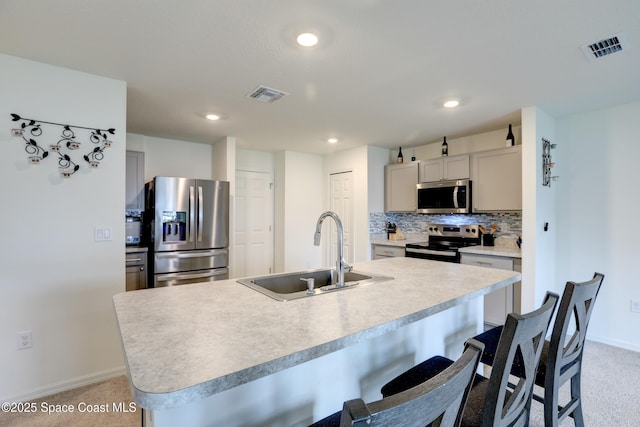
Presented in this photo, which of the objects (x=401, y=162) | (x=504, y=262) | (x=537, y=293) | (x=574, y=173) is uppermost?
(x=401, y=162)

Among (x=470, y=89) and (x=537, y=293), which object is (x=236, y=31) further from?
(x=537, y=293)

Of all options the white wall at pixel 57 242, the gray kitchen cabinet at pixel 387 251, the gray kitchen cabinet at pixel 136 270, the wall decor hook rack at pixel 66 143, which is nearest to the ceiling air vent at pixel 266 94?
the white wall at pixel 57 242

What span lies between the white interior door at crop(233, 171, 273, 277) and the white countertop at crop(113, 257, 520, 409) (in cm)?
338

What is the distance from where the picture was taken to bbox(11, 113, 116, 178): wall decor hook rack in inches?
85.4

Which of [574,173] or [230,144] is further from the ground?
[230,144]

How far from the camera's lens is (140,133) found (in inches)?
160

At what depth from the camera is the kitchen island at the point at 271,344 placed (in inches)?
31.1

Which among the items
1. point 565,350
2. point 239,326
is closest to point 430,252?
Result: point 565,350

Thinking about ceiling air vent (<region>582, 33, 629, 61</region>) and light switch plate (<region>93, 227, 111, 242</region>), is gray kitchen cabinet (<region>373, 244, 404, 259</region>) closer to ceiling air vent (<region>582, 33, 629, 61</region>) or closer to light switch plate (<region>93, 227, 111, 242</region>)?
ceiling air vent (<region>582, 33, 629, 61</region>)

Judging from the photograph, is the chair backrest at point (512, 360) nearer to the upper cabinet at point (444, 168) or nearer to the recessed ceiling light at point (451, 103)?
the recessed ceiling light at point (451, 103)

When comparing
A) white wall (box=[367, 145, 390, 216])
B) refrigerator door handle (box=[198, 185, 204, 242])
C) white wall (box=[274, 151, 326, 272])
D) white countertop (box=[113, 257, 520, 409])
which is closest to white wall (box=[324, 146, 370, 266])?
white wall (box=[367, 145, 390, 216])

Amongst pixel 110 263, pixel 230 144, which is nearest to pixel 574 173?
pixel 230 144

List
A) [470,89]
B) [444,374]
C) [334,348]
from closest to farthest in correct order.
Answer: [444,374], [334,348], [470,89]

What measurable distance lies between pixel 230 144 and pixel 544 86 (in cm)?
350
